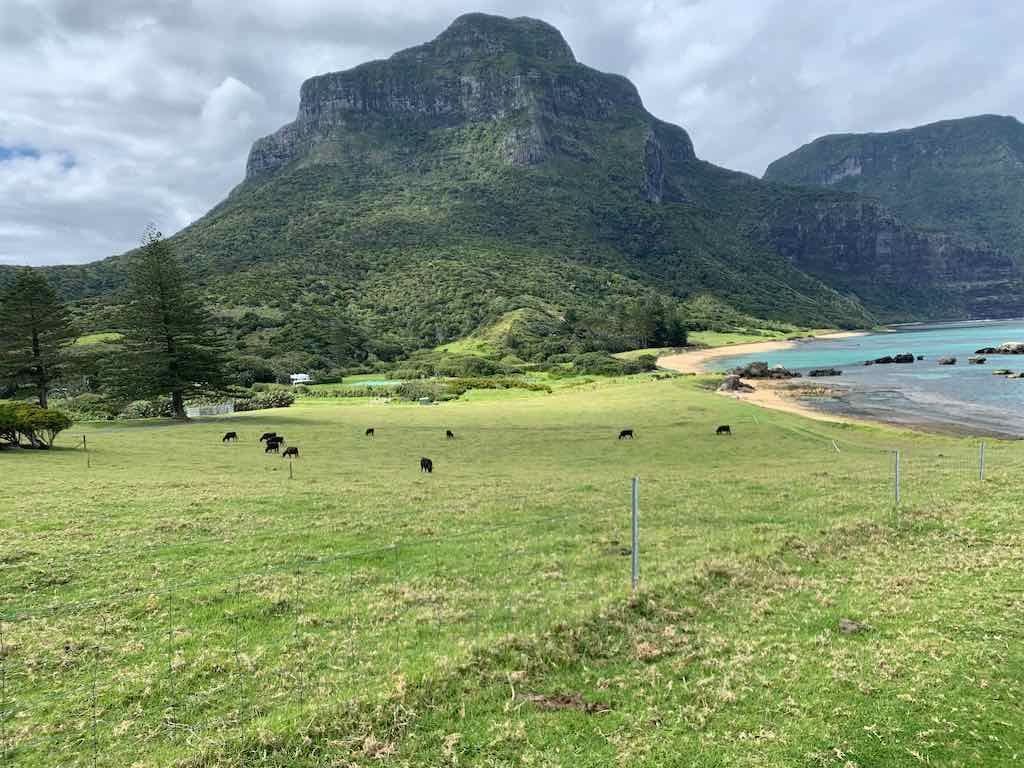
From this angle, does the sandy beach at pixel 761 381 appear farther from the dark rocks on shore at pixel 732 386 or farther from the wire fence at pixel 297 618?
the wire fence at pixel 297 618

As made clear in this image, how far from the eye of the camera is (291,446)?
3491cm

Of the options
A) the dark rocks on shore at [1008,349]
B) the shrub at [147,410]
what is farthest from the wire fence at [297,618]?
the dark rocks on shore at [1008,349]

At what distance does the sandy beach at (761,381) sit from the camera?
5378 centimetres

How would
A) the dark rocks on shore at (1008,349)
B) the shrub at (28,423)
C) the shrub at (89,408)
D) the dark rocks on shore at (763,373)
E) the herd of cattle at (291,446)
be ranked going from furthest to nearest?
the dark rocks on shore at (1008,349) → the dark rocks on shore at (763,373) → the shrub at (89,408) → the shrub at (28,423) → the herd of cattle at (291,446)

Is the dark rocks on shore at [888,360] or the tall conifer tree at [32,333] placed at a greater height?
the tall conifer tree at [32,333]

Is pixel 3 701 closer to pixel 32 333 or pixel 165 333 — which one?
pixel 165 333

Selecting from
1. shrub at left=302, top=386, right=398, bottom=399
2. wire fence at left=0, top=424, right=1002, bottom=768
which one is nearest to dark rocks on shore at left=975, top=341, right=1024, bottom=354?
shrub at left=302, top=386, right=398, bottom=399

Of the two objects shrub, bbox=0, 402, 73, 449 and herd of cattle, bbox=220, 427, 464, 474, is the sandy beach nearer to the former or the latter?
herd of cattle, bbox=220, 427, 464, 474

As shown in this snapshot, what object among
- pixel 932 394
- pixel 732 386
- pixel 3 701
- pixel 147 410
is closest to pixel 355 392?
pixel 147 410

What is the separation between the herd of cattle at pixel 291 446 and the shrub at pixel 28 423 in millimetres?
9076

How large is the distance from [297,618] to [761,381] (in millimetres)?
82684

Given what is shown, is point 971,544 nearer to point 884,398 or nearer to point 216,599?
point 216,599

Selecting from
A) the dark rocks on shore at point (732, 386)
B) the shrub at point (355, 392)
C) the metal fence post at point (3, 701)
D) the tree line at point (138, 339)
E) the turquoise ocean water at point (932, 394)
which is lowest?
the turquoise ocean water at point (932, 394)

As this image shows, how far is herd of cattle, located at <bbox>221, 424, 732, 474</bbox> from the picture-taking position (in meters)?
27.6
